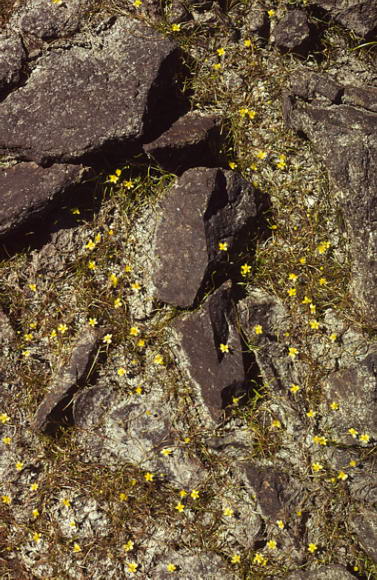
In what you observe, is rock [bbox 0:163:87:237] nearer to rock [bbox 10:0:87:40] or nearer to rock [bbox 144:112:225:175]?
rock [bbox 144:112:225:175]

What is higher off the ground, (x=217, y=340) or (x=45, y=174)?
(x=45, y=174)

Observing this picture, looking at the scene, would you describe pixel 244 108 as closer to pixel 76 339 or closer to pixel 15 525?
pixel 76 339

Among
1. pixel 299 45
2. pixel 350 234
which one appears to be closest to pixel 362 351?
pixel 350 234

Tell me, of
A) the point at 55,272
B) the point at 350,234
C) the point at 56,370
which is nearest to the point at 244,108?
the point at 350,234

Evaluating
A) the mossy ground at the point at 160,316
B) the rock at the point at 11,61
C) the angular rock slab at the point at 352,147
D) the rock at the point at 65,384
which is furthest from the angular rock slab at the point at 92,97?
the rock at the point at 65,384

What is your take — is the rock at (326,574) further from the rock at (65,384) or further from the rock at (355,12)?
the rock at (355,12)

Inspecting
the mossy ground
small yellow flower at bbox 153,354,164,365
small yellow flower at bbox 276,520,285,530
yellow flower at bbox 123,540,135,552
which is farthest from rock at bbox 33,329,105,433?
small yellow flower at bbox 276,520,285,530

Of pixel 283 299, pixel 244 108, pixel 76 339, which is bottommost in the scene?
pixel 283 299
